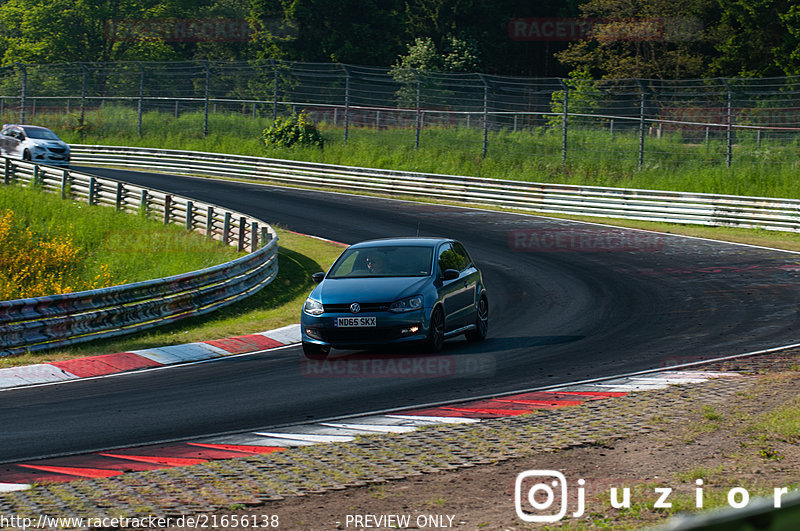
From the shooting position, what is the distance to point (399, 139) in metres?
38.9

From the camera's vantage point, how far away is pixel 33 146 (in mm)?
35719

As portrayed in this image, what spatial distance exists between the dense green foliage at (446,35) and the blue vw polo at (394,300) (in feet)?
156

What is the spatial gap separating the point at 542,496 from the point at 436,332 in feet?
21.4

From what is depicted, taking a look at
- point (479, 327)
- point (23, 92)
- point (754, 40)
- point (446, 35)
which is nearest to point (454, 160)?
point (479, 327)

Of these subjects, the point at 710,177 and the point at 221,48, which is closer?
the point at 710,177

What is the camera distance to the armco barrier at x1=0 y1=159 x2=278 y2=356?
1323cm

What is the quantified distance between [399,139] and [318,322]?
27146 mm

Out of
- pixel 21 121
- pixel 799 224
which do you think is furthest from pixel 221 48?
pixel 799 224

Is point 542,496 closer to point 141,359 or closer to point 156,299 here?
point 141,359

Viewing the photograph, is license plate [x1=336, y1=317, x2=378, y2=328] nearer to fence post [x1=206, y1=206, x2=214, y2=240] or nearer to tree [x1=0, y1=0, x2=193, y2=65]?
fence post [x1=206, y1=206, x2=214, y2=240]

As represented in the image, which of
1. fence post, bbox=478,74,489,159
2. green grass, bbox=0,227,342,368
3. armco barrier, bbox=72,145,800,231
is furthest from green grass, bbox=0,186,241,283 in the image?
fence post, bbox=478,74,489,159

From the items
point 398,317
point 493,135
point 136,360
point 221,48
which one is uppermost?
point 221,48

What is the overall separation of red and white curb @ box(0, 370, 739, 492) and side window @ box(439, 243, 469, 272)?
3762mm

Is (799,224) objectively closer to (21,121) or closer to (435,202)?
(435,202)
